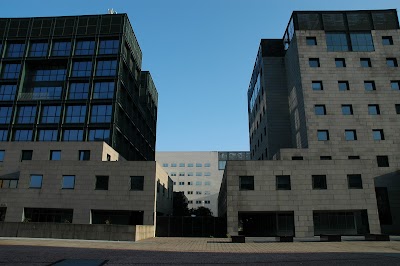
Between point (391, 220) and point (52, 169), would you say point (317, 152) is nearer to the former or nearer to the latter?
point (391, 220)

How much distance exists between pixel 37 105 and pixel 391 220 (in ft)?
203

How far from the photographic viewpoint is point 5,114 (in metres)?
61.8

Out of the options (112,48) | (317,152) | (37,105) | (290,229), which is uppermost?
(112,48)

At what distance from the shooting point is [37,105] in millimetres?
61594

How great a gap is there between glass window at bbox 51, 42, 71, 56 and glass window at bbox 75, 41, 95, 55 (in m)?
1.59

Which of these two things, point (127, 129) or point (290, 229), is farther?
point (127, 129)

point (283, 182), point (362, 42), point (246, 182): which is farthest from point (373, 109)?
point (246, 182)

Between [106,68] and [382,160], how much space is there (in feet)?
163

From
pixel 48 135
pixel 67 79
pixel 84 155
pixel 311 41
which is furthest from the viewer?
pixel 67 79

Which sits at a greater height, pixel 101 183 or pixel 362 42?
pixel 362 42

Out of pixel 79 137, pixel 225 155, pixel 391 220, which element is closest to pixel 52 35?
pixel 79 137

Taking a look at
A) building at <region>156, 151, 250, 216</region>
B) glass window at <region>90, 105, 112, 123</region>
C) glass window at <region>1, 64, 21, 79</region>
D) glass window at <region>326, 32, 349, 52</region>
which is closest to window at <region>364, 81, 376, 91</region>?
glass window at <region>326, 32, 349, 52</region>

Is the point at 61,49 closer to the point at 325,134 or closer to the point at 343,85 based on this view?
the point at 325,134

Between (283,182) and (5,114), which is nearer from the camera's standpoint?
(283,182)
